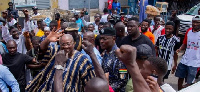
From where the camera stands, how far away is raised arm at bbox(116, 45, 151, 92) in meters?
1.67

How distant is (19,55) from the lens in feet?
12.9

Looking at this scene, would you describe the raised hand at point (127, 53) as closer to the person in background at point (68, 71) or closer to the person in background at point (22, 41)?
the person in background at point (68, 71)

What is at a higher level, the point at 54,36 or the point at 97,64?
the point at 54,36

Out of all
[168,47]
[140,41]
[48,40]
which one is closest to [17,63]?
[48,40]

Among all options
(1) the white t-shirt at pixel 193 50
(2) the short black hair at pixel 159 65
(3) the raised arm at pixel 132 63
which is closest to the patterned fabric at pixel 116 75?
(2) the short black hair at pixel 159 65

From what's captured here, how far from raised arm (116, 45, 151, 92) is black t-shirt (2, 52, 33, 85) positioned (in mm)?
2603

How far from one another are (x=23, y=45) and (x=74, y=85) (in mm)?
2833

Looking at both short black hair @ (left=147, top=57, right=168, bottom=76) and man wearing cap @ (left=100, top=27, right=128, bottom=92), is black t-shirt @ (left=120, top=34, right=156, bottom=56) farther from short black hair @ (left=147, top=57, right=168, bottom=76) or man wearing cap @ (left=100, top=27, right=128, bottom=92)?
short black hair @ (left=147, top=57, right=168, bottom=76)

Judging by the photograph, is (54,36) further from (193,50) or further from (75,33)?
(193,50)

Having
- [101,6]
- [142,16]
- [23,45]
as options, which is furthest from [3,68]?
[101,6]

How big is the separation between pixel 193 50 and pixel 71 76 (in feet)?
10.5

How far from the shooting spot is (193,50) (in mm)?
4926

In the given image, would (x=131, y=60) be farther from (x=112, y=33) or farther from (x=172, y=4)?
(x=172, y=4)

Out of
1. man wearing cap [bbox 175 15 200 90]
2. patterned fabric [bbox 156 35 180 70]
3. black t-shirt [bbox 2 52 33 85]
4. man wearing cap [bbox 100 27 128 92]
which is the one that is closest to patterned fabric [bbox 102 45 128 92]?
man wearing cap [bbox 100 27 128 92]
